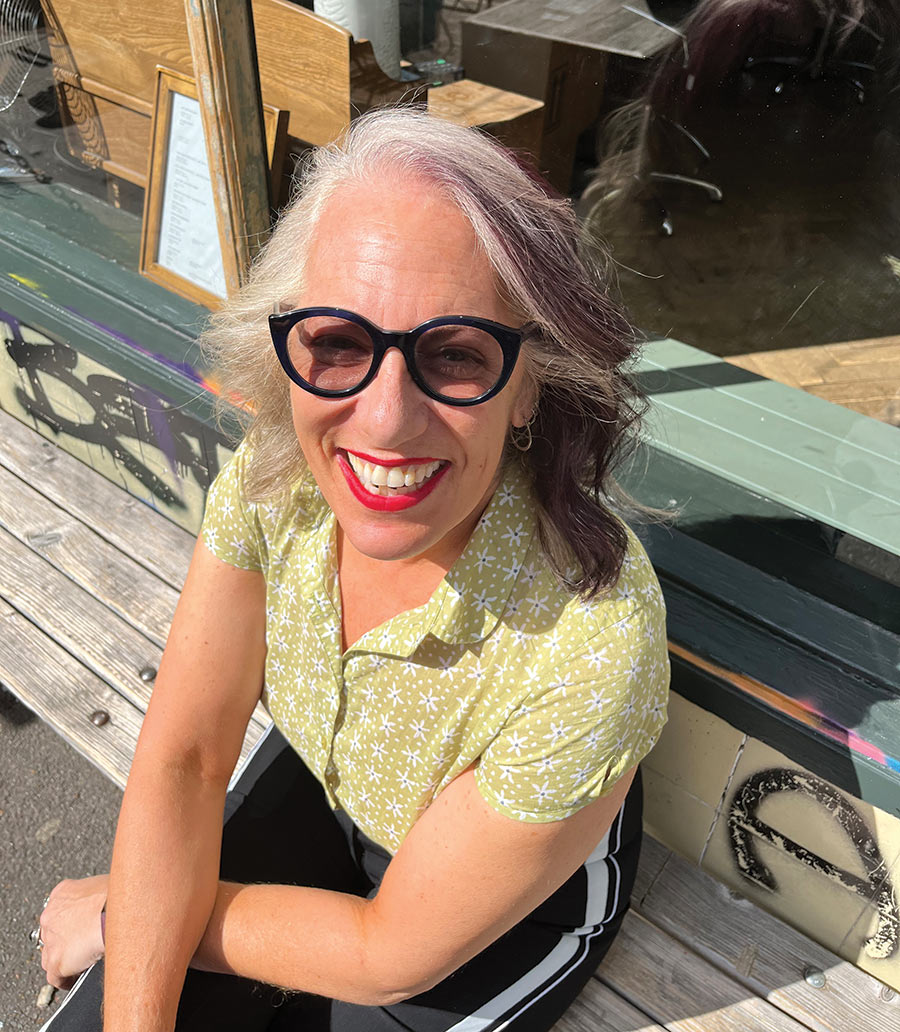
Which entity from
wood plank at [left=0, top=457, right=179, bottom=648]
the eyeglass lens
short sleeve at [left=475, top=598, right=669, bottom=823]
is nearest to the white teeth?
the eyeglass lens

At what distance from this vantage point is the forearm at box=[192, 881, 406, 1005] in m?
1.30

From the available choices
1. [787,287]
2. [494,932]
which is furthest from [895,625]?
[494,932]

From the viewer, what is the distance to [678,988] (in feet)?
5.23

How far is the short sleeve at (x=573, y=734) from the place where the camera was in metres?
1.14

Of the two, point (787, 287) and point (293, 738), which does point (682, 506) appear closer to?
point (787, 287)

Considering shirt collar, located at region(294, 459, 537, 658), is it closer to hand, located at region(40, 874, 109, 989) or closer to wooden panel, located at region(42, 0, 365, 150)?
hand, located at region(40, 874, 109, 989)

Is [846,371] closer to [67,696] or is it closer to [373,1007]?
[373,1007]

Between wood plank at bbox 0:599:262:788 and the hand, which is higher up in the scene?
the hand

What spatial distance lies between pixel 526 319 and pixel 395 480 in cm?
27

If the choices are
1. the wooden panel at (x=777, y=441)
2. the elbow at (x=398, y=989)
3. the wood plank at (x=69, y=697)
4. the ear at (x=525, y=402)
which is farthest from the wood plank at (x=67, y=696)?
Result: the wooden panel at (x=777, y=441)

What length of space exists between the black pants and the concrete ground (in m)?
0.70

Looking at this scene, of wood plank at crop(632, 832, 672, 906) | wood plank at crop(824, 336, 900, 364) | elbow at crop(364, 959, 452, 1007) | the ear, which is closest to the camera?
the ear

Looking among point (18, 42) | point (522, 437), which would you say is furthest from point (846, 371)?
point (18, 42)

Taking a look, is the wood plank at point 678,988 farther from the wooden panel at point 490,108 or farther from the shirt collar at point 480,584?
the wooden panel at point 490,108
